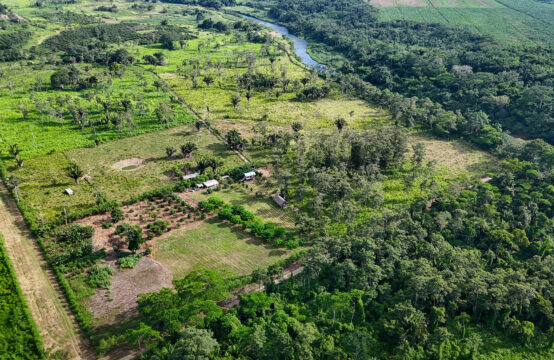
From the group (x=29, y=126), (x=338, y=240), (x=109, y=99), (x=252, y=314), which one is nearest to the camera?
(x=252, y=314)

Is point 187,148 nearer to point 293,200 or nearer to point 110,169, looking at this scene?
point 110,169

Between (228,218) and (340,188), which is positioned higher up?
(340,188)

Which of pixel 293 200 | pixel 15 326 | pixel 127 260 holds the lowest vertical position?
pixel 15 326

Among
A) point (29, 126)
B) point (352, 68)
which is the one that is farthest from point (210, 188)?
point (352, 68)

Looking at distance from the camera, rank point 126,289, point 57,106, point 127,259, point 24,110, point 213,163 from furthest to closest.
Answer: point 57,106, point 24,110, point 213,163, point 127,259, point 126,289

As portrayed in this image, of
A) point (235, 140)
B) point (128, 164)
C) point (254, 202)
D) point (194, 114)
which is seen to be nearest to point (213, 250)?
point (254, 202)

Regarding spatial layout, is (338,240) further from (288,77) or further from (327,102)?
(288,77)

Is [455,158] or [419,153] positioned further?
[455,158]
